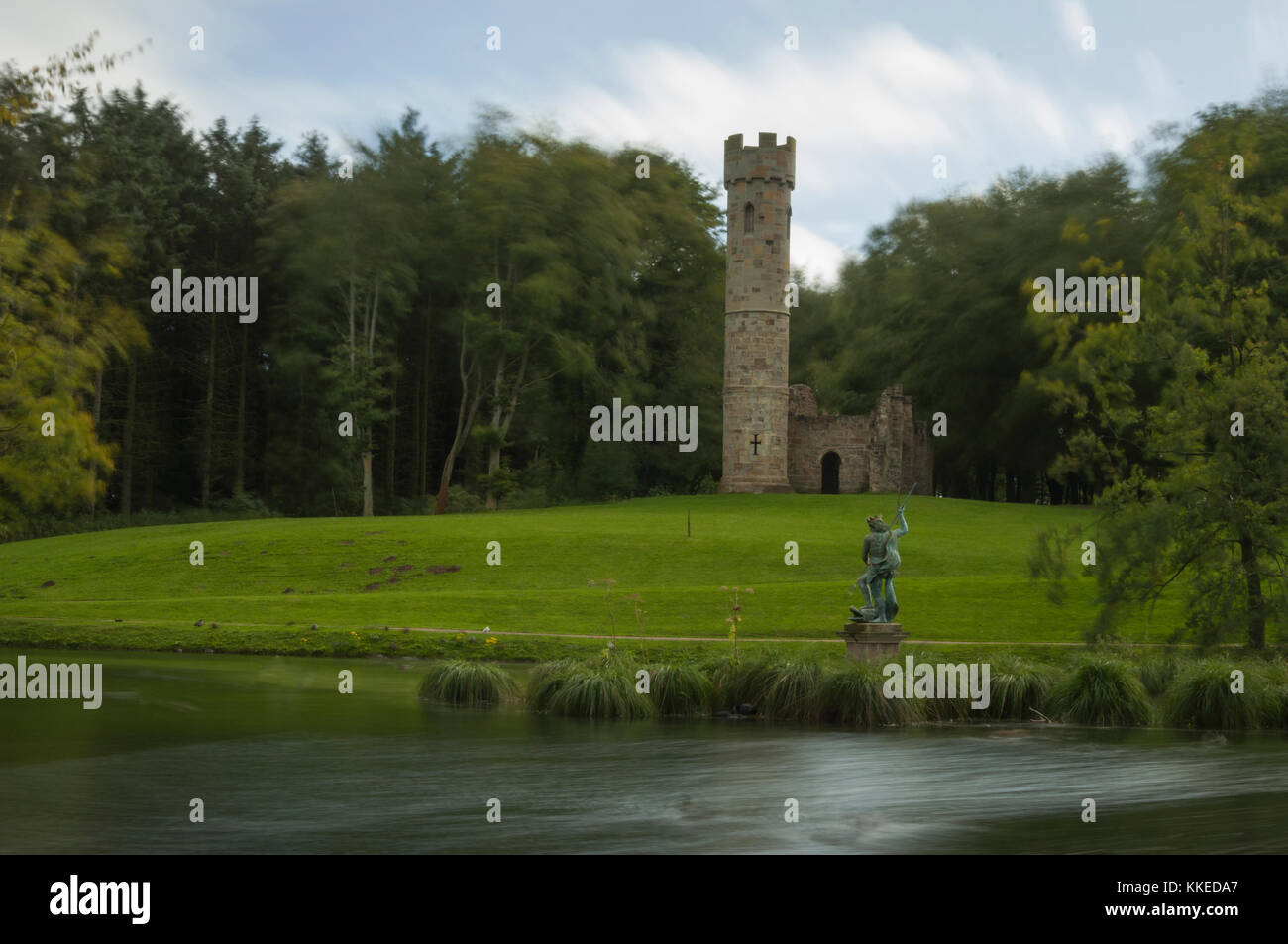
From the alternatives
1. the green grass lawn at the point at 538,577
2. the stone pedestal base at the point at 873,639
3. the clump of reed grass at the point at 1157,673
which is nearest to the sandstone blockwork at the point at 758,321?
the green grass lawn at the point at 538,577

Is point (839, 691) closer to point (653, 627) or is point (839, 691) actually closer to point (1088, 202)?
point (653, 627)

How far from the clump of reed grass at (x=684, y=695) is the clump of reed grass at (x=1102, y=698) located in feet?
15.0

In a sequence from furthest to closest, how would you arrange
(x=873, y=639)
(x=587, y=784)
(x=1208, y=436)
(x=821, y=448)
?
(x=821, y=448), (x=1208, y=436), (x=873, y=639), (x=587, y=784)

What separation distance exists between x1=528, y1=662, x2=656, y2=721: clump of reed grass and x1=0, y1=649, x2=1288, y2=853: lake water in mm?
411

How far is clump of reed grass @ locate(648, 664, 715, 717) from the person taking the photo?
741 inches

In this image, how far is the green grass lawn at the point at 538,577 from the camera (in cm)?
2795

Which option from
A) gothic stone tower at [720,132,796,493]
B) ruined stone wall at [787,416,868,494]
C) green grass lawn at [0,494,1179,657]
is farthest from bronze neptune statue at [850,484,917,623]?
ruined stone wall at [787,416,868,494]

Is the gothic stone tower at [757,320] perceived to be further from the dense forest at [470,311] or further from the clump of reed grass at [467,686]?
the clump of reed grass at [467,686]

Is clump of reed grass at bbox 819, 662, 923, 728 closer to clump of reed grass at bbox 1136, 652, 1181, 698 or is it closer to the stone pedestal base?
the stone pedestal base

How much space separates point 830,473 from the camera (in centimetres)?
6519

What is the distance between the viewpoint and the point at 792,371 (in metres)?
75.7

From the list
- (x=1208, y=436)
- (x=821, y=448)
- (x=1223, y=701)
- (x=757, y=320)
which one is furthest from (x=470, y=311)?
(x=1223, y=701)

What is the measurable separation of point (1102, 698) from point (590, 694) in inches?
260

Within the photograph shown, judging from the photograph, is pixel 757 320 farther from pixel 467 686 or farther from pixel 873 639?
pixel 467 686
